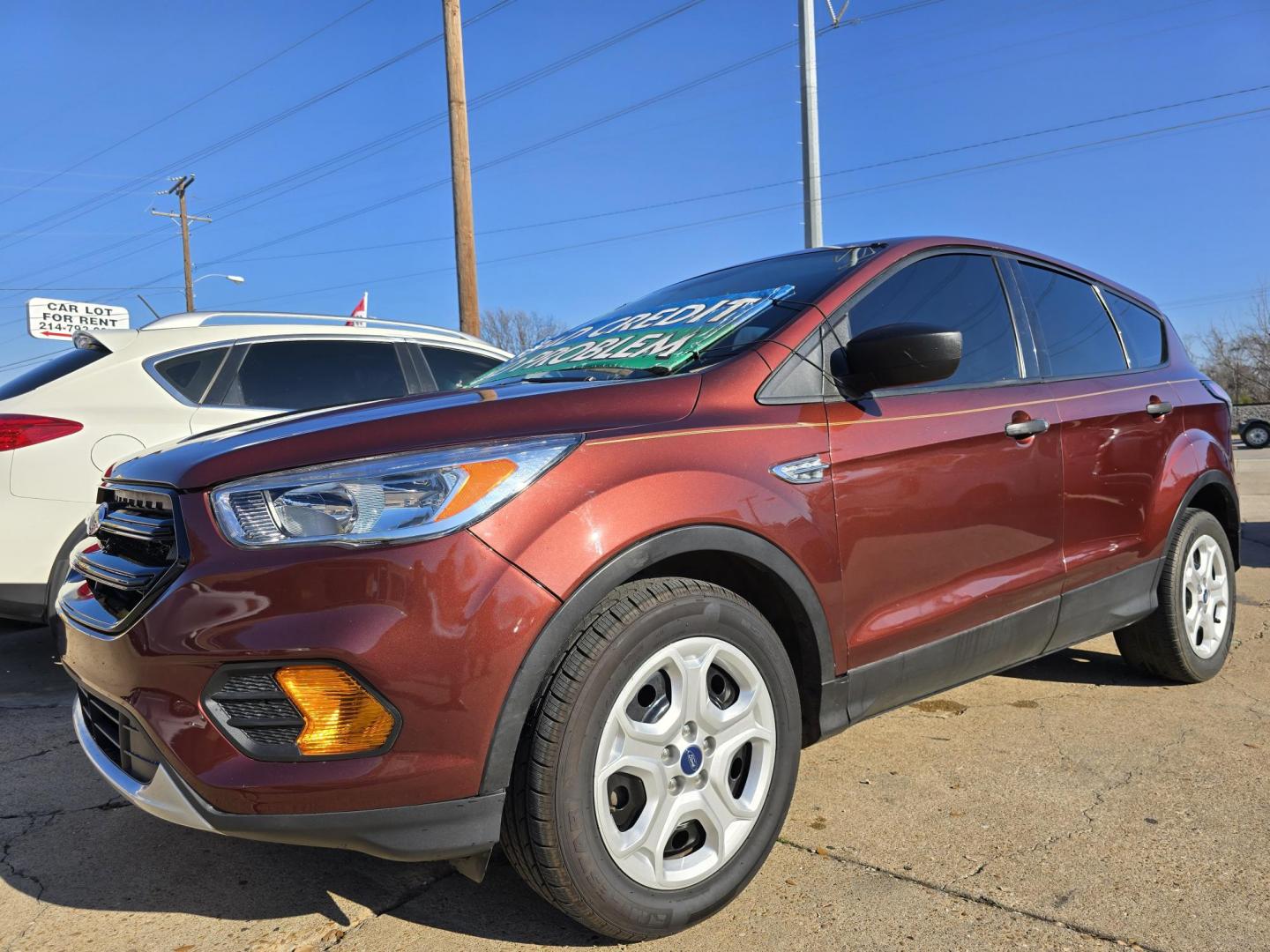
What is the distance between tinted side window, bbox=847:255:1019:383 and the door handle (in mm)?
172

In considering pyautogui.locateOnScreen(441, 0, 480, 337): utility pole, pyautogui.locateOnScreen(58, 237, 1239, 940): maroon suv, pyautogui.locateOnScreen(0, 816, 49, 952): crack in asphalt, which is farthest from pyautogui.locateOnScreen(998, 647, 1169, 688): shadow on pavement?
pyautogui.locateOnScreen(441, 0, 480, 337): utility pole

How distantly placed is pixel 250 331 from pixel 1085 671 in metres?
4.36

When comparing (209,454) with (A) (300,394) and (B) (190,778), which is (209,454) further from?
(A) (300,394)

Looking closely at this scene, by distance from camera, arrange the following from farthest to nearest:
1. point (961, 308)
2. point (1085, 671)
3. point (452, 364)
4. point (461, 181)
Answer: point (461, 181) < point (452, 364) < point (1085, 671) < point (961, 308)

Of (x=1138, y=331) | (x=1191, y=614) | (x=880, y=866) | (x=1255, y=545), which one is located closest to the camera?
(x=880, y=866)

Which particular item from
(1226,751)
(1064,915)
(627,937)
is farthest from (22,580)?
(1226,751)

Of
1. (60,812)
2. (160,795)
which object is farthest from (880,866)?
(60,812)

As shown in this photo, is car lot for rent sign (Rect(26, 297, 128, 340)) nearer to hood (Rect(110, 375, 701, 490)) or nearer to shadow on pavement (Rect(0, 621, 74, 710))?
shadow on pavement (Rect(0, 621, 74, 710))

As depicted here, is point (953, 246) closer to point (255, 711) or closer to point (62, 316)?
point (255, 711)

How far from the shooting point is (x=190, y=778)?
1.90 metres

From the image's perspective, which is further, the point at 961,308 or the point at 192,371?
the point at 192,371

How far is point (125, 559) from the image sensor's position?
88.7 inches

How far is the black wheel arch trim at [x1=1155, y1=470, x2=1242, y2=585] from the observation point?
3.73 meters

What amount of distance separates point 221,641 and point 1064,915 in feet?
6.32
